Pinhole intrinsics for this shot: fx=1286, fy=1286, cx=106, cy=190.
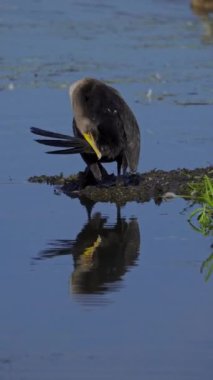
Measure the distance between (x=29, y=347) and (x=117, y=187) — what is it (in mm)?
4111

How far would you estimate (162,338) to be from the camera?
22.0ft

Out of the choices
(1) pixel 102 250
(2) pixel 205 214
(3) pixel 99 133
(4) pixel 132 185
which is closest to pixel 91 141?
(3) pixel 99 133

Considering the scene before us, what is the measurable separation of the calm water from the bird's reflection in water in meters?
0.01

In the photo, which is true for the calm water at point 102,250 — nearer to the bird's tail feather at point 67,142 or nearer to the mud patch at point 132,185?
→ the mud patch at point 132,185

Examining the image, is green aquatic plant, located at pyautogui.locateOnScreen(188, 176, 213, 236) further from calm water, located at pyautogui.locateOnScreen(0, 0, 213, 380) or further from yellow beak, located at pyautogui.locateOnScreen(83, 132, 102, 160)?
yellow beak, located at pyautogui.locateOnScreen(83, 132, 102, 160)

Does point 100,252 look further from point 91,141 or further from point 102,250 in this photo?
point 91,141

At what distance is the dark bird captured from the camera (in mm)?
10508

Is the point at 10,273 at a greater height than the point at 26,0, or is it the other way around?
the point at 10,273

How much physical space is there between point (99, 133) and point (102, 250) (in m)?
2.07

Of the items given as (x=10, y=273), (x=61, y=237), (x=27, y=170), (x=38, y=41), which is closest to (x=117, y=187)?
(x=27, y=170)

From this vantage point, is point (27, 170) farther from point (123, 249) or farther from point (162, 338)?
point (162, 338)

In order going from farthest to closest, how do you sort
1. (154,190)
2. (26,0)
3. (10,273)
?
(26,0)
(154,190)
(10,273)

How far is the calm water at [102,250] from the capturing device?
6.45 m

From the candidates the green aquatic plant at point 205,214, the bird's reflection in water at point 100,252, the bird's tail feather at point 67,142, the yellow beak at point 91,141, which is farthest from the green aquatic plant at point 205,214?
the bird's tail feather at point 67,142
